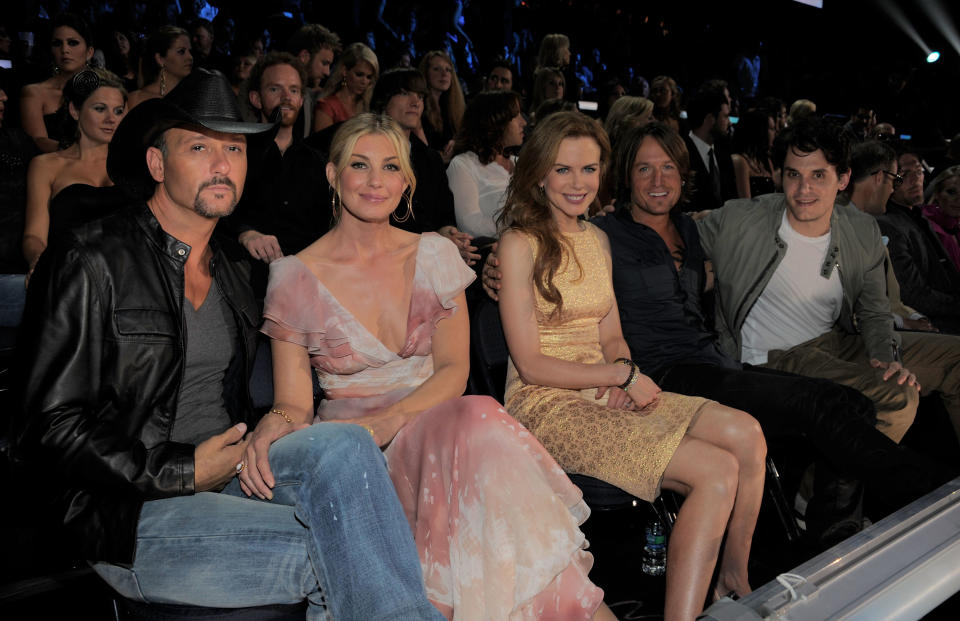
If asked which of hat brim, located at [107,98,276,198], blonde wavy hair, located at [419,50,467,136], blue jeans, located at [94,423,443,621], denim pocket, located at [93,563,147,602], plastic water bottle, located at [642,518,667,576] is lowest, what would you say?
plastic water bottle, located at [642,518,667,576]

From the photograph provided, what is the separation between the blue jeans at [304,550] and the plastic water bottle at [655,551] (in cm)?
146

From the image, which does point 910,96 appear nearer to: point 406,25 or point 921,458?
point 406,25

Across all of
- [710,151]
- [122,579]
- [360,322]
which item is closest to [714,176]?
[710,151]

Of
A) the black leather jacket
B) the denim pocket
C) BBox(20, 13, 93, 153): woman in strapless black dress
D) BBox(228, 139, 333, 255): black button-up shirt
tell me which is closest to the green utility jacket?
BBox(228, 139, 333, 255): black button-up shirt

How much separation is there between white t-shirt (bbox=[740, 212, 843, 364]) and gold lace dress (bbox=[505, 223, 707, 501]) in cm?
85

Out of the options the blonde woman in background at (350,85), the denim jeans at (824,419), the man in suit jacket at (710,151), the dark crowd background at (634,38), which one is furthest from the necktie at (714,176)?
the denim jeans at (824,419)

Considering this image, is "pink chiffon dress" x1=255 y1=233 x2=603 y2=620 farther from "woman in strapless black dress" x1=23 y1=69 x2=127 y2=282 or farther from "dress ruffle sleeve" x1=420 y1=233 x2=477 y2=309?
"woman in strapless black dress" x1=23 y1=69 x2=127 y2=282

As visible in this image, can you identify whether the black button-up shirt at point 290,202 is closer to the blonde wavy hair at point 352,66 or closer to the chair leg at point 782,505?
the blonde wavy hair at point 352,66

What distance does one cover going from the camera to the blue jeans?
1.70 meters

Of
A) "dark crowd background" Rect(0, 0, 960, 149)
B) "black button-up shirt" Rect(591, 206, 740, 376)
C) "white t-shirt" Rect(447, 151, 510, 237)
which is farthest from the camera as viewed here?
"dark crowd background" Rect(0, 0, 960, 149)

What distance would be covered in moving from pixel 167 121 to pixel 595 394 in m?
1.52

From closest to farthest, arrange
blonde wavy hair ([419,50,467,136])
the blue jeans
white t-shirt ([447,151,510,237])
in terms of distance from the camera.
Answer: the blue jeans → white t-shirt ([447,151,510,237]) → blonde wavy hair ([419,50,467,136])

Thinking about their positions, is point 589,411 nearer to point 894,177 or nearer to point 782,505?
point 782,505

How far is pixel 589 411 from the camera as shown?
2.53 m
